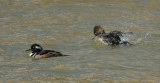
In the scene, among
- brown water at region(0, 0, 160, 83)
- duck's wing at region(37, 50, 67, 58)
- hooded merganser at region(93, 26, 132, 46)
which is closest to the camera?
Answer: brown water at region(0, 0, 160, 83)

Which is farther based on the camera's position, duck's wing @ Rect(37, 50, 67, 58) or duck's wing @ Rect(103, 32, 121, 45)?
duck's wing @ Rect(103, 32, 121, 45)

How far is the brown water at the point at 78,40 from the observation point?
1090cm

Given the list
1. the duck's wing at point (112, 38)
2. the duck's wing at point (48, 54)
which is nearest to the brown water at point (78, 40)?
the duck's wing at point (48, 54)

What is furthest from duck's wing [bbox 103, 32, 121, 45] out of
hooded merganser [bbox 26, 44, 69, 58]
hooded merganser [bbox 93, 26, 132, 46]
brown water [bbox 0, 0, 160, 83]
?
hooded merganser [bbox 26, 44, 69, 58]

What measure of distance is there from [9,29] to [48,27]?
1.47m

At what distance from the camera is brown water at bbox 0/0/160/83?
1090 cm

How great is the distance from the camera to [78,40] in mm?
14812

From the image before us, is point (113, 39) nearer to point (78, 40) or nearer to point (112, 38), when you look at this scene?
point (112, 38)

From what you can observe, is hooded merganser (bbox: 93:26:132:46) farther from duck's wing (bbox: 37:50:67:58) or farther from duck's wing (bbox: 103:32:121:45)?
duck's wing (bbox: 37:50:67:58)

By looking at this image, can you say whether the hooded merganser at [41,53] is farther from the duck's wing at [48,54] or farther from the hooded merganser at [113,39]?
the hooded merganser at [113,39]

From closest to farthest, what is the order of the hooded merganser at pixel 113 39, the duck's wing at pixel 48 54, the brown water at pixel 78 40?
the brown water at pixel 78 40 → the duck's wing at pixel 48 54 → the hooded merganser at pixel 113 39

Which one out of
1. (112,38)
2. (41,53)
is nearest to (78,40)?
(112,38)

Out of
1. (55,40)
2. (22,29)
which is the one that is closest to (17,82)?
(55,40)

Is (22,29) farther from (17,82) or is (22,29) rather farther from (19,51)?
(17,82)
